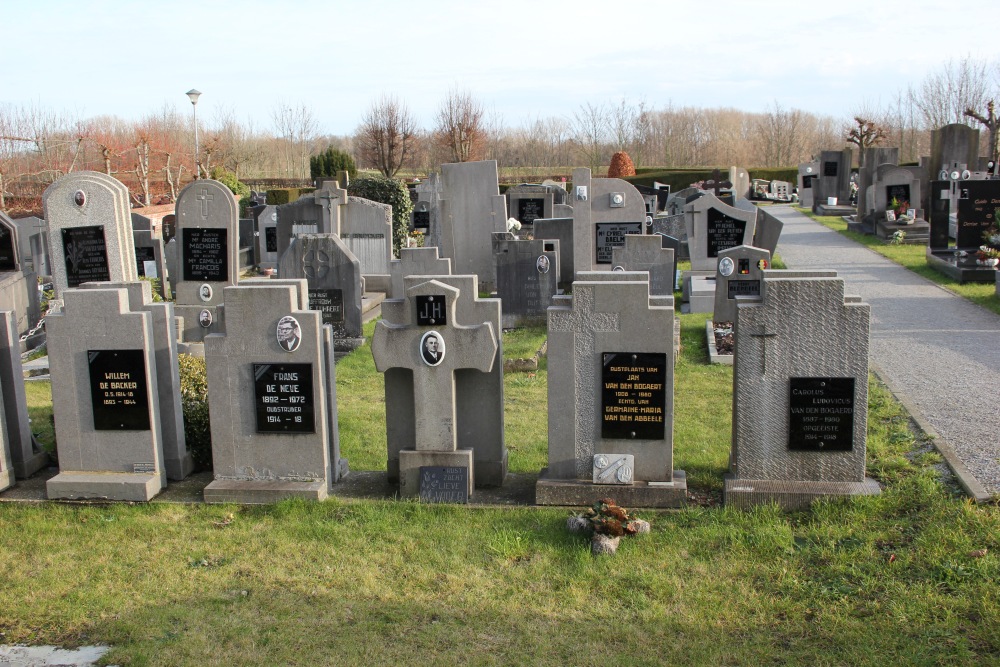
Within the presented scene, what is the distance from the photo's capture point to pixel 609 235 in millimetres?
16922

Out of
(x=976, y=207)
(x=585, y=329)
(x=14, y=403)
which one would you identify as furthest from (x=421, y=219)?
(x=585, y=329)

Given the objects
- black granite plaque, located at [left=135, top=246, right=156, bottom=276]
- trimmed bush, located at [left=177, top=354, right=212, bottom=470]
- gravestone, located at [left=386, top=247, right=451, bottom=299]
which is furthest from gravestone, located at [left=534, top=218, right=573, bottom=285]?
trimmed bush, located at [left=177, top=354, right=212, bottom=470]

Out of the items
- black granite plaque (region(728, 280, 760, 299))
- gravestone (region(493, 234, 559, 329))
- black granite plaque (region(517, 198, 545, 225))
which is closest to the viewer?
black granite plaque (region(728, 280, 760, 299))

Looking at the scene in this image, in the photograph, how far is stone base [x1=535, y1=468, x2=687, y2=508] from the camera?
6160 mm

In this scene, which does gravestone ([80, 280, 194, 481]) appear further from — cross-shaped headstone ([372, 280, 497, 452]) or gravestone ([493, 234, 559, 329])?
gravestone ([493, 234, 559, 329])

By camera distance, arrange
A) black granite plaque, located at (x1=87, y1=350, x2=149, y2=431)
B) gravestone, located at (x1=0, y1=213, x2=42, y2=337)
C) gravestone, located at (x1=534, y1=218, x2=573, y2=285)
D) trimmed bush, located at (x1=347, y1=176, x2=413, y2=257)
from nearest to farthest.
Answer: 1. black granite plaque, located at (x1=87, y1=350, x2=149, y2=431)
2. gravestone, located at (x1=0, y1=213, x2=42, y2=337)
3. gravestone, located at (x1=534, y1=218, x2=573, y2=285)
4. trimmed bush, located at (x1=347, y1=176, x2=413, y2=257)

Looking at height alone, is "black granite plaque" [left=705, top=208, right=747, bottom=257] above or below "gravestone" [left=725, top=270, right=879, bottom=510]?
above

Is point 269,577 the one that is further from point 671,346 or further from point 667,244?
point 667,244

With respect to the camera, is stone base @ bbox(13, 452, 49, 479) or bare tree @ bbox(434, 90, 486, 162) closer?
stone base @ bbox(13, 452, 49, 479)

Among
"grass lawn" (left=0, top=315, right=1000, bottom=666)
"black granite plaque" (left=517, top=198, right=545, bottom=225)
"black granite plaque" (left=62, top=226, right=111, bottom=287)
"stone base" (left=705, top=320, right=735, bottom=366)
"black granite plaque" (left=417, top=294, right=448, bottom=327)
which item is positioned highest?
"black granite plaque" (left=517, top=198, right=545, bottom=225)

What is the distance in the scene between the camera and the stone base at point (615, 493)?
616 centimetres

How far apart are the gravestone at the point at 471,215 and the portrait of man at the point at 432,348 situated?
10.9 m

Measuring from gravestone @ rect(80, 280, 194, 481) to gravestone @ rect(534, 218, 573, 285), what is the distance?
10298 mm

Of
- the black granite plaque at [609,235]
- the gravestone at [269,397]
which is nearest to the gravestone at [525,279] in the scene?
the black granite plaque at [609,235]
